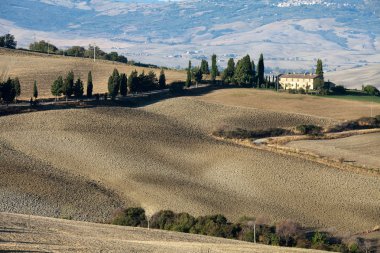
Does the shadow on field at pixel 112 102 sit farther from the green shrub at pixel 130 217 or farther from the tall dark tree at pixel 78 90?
the green shrub at pixel 130 217

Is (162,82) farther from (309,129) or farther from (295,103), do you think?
(309,129)

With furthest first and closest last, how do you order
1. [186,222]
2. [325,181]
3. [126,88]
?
1. [126,88]
2. [325,181]
3. [186,222]

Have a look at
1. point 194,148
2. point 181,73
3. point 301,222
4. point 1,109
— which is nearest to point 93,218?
point 301,222

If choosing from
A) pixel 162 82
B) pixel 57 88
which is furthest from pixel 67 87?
pixel 162 82

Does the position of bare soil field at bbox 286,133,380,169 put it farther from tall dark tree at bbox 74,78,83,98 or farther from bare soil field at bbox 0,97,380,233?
tall dark tree at bbox 74,78,83,98

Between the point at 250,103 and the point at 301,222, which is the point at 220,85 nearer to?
the point at 250,103

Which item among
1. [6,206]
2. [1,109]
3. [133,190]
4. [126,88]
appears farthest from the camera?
[126,88]

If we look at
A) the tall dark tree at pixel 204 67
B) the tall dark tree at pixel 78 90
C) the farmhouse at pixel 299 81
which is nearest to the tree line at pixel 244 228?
the tall dark tree at pixel 78 90

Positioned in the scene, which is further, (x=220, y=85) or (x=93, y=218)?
(x=220, y=85)
